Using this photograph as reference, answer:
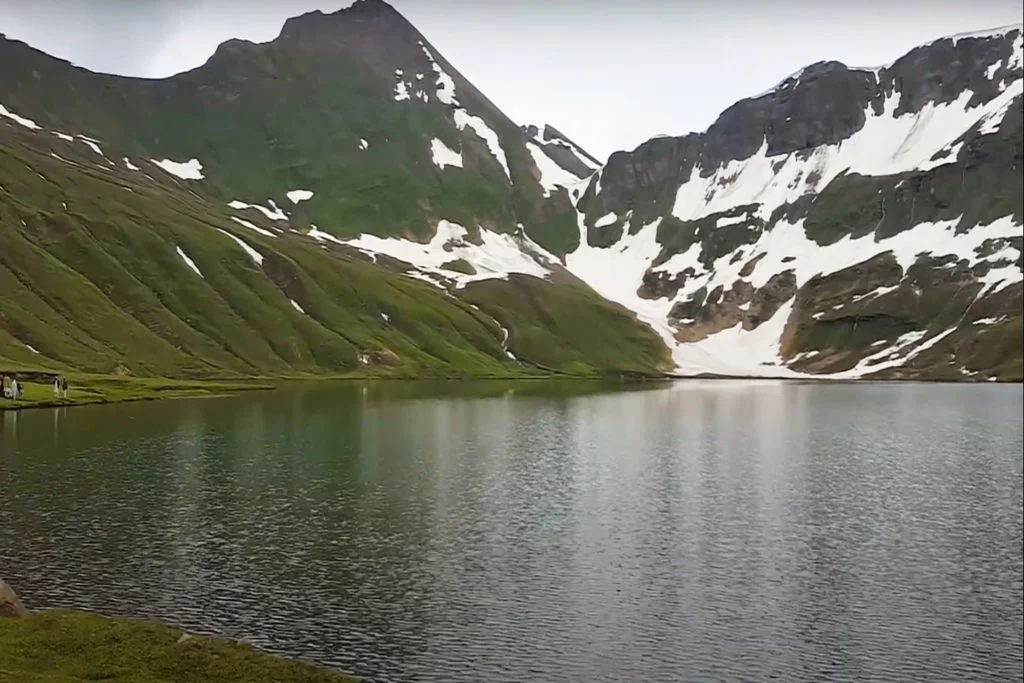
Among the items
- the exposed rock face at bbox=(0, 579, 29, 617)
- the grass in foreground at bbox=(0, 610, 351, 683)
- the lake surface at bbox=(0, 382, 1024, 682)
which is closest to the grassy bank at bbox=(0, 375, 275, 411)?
the lake surface at bbox=(0, 382, 1024, 682)

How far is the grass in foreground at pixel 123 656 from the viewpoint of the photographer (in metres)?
29.7

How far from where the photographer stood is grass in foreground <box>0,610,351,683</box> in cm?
2973

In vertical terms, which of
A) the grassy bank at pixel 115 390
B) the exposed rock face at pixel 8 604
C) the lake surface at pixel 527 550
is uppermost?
the grassy bank at pixel 115 390

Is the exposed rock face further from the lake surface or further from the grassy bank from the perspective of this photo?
the grassy bank

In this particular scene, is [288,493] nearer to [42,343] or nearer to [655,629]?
[655,629]

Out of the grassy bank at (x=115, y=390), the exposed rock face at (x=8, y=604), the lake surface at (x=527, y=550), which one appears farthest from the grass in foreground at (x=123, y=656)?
the grassy bank at (x=115, y=390)

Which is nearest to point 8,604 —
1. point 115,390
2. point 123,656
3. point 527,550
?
point 123,656

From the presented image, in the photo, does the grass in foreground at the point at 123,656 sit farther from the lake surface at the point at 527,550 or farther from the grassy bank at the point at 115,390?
the grassy bank at the point at 115,390

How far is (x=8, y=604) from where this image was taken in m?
35.2

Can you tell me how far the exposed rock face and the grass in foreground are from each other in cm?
58

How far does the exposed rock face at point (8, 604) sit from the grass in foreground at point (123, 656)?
0.58 m

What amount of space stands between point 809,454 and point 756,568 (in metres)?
58.4

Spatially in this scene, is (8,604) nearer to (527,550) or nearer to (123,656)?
(123,656)

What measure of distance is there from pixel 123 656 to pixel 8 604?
21.3ft
